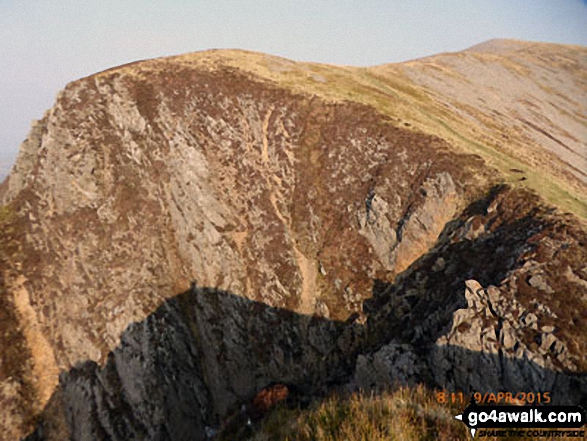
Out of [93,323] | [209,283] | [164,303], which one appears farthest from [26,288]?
[209,283]

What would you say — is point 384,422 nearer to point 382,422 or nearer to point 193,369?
point 382,422

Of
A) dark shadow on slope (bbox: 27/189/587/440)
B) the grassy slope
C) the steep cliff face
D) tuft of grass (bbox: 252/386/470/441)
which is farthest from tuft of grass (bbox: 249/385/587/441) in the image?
the grassy slope

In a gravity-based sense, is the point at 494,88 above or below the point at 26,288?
above

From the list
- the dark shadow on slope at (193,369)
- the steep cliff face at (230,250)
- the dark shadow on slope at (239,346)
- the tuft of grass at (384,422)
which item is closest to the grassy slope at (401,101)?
the steep cliff face at (230,250)

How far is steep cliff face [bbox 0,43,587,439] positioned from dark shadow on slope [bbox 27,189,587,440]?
19cm

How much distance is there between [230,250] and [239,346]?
12.2 m

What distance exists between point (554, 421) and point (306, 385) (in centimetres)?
3042

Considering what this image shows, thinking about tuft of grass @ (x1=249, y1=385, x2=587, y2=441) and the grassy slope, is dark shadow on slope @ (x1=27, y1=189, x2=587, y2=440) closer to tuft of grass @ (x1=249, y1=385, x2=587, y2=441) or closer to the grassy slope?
the grassy slope

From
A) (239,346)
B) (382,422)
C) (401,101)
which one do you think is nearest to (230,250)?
(239,346)

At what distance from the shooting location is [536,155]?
5169 centimetres

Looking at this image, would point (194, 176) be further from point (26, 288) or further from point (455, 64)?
point (455, 64)

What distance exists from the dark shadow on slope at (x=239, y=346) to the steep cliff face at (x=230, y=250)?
188mm

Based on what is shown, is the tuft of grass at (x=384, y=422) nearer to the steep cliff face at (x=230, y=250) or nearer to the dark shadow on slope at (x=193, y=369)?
the steep cliff face at (x=230, y=250)

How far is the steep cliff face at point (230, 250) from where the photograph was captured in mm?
29750
